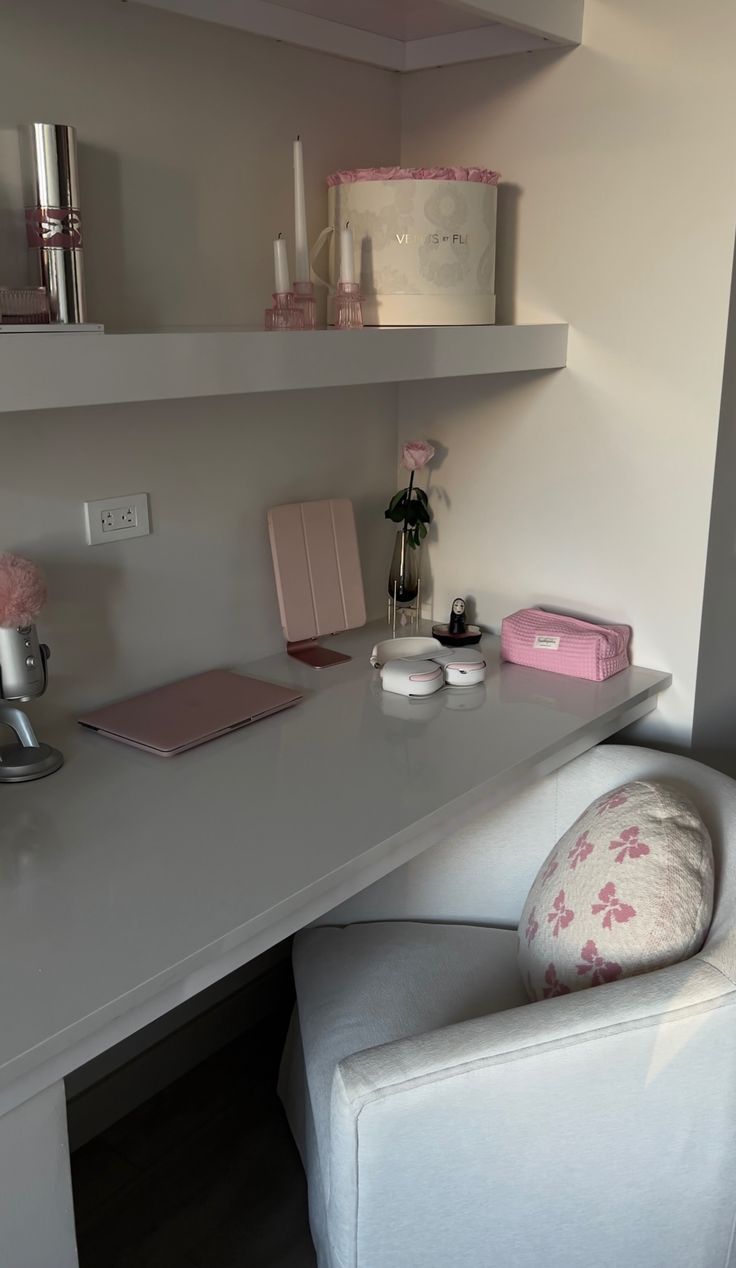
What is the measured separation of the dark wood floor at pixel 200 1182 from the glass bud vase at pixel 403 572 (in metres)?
0.96

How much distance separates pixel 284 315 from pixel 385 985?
1031 millimetres

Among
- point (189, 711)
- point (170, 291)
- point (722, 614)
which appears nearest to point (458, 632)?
point (722, 614)

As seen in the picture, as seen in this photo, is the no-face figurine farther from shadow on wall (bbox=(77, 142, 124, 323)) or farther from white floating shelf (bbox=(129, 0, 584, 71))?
white floating shelf (bbox=(129, 0, 584, 71))

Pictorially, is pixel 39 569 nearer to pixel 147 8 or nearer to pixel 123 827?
pixel 123 827

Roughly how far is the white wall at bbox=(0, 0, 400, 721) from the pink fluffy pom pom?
0.11 meters

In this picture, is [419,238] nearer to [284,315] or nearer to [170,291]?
[284,315]

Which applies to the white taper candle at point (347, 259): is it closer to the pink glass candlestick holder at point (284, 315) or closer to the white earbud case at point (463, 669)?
the pink glass candlestick holder at point (284, 315)

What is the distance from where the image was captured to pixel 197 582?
6.07ft

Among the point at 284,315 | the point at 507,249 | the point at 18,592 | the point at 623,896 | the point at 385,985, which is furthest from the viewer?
the point at 507,249

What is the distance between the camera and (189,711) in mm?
1701

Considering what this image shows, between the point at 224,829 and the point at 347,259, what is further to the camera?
the point at 347,259

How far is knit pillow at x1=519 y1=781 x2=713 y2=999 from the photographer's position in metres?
1.27

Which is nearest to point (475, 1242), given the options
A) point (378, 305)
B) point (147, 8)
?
point (378, 305)

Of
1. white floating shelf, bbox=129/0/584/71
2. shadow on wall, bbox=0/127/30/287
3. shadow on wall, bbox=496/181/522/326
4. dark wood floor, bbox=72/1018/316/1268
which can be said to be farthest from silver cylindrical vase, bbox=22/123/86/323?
dark wood floor, bbox=72/1018/316/1268
